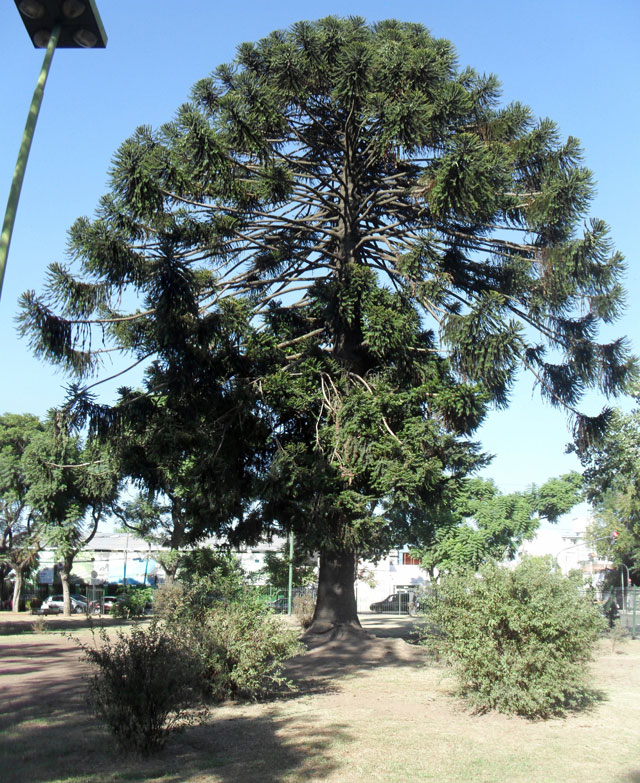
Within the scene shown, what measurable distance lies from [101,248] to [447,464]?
800cm

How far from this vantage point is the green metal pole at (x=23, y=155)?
471 centimetres

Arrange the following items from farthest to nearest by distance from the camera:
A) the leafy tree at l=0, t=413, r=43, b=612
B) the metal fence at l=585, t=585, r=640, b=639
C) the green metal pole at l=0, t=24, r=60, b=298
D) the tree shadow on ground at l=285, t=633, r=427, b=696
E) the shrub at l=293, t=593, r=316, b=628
Answer: 1. the leafy tree at l=0, t=413, r=43, b=612
2. the metal fence at l=585, t=585, r=640, b=639
3. the shrub at l=293, t=593, r=316, b=628
4. the tree shadow on ground at l=285, t=633, r=427, b=696
5. the green metal pole at l=0, t=24, r=60, b=298

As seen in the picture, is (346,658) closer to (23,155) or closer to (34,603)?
(23,155)

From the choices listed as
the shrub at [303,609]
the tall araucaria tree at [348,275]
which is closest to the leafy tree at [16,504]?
the shrub at [303,609]

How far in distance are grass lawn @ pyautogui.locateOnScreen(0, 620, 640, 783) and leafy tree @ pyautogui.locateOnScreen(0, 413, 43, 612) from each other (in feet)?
106

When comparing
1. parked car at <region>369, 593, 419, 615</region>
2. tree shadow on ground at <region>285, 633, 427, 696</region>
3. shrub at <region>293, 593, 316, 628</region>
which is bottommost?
parked car at <region>369, 593, 419, 615</region>

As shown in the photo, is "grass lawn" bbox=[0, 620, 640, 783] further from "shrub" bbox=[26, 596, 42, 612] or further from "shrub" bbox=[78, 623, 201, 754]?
"shrub" bbox=[26, 596, 42, 612]

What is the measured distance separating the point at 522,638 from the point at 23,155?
7.51 meters

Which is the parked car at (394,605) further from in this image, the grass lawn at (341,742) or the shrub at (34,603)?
the grass lawn at (341,742)

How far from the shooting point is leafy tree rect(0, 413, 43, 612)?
41.7m

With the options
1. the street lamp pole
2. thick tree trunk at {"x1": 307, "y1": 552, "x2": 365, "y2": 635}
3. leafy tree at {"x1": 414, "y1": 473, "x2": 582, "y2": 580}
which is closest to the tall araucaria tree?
thick tree trunk at {"x1": 307, "y1": 552, "x2": 365, "y2": 635}

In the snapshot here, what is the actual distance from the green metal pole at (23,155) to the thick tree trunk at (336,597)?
42.2 feet

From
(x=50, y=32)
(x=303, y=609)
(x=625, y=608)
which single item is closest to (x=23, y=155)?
(x=50, y=32)

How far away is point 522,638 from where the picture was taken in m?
8.85
